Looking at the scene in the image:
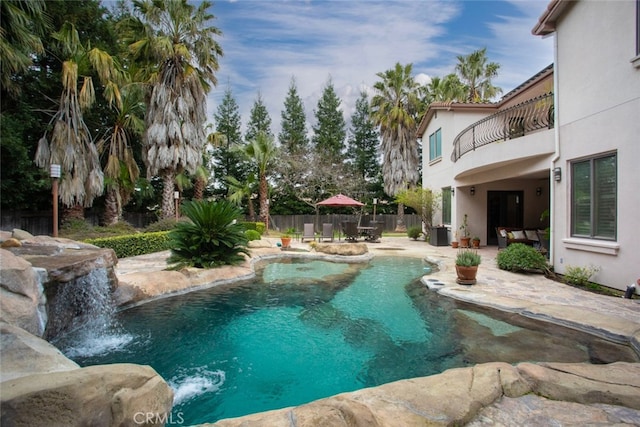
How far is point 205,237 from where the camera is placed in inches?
361

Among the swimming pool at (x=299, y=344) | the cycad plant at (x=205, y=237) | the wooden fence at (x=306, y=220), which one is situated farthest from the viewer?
the wooden fence at (x=306, y=220)

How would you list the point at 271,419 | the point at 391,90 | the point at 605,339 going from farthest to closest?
the point at 391,90 < the point at 605,339 < the point at 271,419

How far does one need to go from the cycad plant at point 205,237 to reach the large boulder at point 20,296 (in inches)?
190

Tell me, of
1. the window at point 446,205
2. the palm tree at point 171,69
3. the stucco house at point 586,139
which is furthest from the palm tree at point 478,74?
the palm tree at point 171,69

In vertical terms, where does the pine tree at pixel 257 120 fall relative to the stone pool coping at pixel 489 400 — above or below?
above

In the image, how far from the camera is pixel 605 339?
455cm

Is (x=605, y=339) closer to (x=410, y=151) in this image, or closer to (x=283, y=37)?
(x=283, y=37)

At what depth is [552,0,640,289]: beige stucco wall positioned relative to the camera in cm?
618

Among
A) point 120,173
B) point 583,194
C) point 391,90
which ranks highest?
point 391,90

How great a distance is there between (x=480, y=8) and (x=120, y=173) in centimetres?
1570

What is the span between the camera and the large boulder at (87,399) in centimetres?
193

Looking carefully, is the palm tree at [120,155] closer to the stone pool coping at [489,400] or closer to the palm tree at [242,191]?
the palm tree at [242,191]

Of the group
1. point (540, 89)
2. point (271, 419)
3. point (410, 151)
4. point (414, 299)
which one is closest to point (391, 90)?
point (410, 151)

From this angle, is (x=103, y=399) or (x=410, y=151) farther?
(x=410, y=151)
